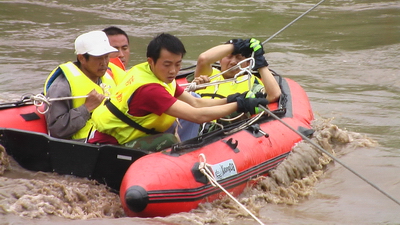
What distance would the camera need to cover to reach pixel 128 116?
4.23 m

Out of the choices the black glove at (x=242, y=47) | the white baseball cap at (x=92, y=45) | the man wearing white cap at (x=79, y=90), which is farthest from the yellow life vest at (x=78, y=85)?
the black glove at (x=242, y=47)

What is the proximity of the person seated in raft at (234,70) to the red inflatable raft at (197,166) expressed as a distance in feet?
0.95

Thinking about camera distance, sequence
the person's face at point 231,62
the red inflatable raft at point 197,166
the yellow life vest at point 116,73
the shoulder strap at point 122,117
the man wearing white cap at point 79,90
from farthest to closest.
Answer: the person's face at point 231,62 → the yellow life vest at point 116,73 → the man wearing white cap at point 79,90 → the shoulder strap at point 122,117 → the red inflatable raft at point 197,166

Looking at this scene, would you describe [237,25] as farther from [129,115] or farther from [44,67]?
[129,115]

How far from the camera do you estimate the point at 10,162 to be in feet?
15.4

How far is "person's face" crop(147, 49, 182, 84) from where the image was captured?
4.11 m

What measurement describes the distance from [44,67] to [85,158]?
524 centimetres

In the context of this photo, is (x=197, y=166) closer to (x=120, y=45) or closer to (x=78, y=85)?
(x=78, y=85)

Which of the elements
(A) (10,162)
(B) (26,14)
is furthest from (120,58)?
(B) (26,14)

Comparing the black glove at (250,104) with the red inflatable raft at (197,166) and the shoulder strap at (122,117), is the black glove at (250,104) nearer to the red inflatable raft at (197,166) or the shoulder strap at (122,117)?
the red inflatable raft at (197,166)

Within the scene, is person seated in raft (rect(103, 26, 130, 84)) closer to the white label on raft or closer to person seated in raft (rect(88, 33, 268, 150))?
person seated in raft (rect(88, 33, 268, 150))

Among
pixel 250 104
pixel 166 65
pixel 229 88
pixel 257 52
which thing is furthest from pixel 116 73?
pixel 250 104

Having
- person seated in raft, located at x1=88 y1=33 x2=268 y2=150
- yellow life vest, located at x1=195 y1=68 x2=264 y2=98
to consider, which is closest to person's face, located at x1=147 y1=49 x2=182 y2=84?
person seated in raft, located at x1=88 y1=33 x2=268 y2=150

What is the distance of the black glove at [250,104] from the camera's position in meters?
4.27
